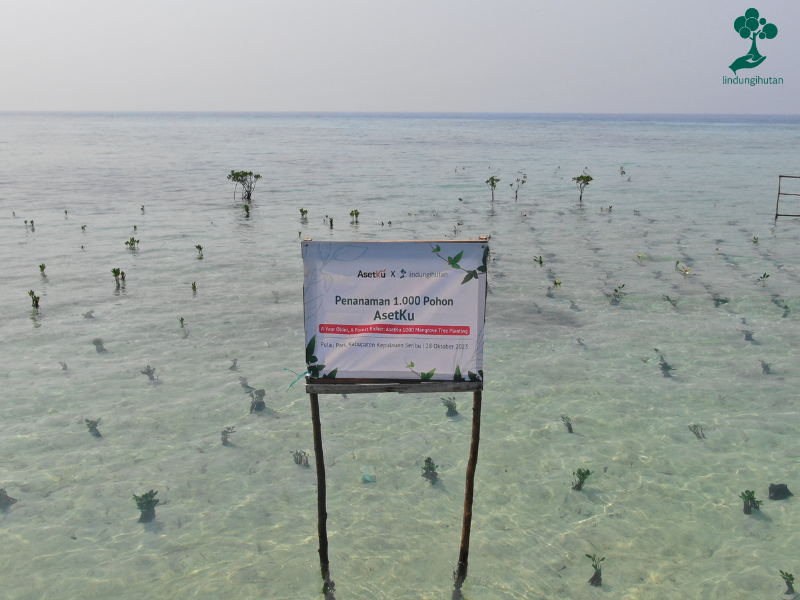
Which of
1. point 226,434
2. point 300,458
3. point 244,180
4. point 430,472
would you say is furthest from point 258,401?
point 244,180

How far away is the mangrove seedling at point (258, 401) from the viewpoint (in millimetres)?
11422

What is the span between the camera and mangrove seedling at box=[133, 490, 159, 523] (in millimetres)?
8457

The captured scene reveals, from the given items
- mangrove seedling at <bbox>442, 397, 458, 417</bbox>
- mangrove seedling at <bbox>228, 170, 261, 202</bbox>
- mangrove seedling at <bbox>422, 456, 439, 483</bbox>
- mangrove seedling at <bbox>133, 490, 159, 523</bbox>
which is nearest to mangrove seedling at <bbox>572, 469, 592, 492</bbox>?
mangrove seedling at <bbox>422, 456, 439, 483</bbox>

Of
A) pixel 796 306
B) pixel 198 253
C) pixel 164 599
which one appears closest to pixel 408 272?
pixel 164 599

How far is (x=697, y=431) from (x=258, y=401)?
793cm

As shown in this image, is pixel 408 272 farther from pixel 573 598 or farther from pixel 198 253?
pixel 198 253

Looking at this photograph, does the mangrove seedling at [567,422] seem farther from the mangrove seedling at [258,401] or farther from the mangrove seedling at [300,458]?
the mangrove seedling at [258,401]

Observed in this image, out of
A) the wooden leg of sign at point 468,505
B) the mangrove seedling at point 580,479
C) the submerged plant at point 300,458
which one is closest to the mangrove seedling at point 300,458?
the submerged plant at point 300,458

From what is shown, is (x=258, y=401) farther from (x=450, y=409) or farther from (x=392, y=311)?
(x=392, y=311)

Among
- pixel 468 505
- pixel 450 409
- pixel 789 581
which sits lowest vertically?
pixel 789 581

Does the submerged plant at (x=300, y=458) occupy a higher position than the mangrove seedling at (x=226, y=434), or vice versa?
the mangrove seedling at (x=226, y=434)

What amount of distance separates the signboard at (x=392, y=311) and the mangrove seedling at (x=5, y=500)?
5.69m

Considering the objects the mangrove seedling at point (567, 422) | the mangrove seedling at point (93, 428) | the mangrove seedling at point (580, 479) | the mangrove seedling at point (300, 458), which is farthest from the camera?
the mangrove seedling at point (567, 422)

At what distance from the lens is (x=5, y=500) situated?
872 centimetres
